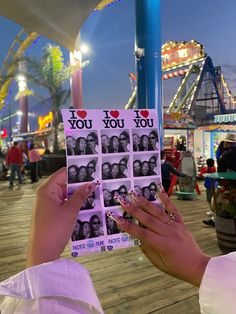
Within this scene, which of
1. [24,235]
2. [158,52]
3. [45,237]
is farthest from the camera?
[158,52]

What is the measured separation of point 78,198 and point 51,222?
0.26 ft

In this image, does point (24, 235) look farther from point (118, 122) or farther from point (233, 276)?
point (233, 276)

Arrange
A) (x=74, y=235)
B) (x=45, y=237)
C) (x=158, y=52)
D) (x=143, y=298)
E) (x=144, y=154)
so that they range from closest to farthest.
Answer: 1. (x=45, y=237)
2. (x=74, y=235)
3. (x=144, y=154)
4. (x=143, y=298)
5. (x=158, y=52)

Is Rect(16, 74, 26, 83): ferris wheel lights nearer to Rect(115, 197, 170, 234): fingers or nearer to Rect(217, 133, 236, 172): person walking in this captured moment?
Rect(217, 133, 236, 172): person walking

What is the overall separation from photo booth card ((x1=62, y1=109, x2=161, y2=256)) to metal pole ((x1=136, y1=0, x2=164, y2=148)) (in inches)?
204

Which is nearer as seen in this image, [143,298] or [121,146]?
[121,146]

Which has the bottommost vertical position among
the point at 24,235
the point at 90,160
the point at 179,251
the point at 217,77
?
the point at 24,235

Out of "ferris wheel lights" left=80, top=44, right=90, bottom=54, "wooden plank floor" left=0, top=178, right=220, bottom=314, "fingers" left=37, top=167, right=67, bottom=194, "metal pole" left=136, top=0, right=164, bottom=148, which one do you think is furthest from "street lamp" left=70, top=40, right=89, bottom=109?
"fingers" left=37, top=167, right=67, bottom=194

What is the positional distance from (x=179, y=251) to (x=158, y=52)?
6005 mm

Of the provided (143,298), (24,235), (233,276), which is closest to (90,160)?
(233,276)

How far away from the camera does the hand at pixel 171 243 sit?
550 mm

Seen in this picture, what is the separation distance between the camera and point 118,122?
A: 0.84m

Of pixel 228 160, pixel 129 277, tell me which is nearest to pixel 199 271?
pixel 129 277

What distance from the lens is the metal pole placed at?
19.7 feet
